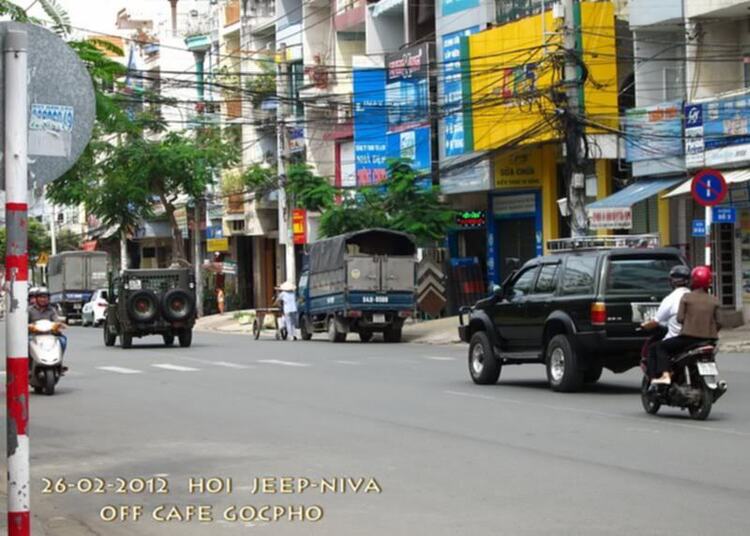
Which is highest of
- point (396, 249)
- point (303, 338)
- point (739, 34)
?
point (739, 34)

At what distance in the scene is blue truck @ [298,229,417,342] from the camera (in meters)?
38.1

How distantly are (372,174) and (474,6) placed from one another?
8.19m

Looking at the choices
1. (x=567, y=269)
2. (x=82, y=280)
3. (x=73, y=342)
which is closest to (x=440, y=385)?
(x=567, y=269)

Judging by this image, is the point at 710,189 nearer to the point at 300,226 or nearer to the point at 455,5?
the point at 455,5

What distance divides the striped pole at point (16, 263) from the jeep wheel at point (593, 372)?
1358cm

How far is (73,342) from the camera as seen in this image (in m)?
41.8

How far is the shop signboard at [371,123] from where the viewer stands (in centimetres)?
4856

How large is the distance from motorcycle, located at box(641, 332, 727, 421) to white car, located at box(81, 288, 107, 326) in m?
44.8

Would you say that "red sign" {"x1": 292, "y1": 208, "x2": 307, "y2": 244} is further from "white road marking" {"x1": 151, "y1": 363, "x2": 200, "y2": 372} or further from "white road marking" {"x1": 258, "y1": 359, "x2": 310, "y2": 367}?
"white road marking" {"x1": 151, "y1": 363, "x2": 200, "y2": 372}

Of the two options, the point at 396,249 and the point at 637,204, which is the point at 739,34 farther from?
the point at 396,249

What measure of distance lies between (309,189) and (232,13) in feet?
77.6

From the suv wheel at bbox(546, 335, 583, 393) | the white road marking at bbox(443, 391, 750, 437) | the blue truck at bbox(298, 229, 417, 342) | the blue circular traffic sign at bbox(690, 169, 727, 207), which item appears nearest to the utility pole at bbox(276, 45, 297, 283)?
the blue truck at bbox(298, 229, 417, 342)

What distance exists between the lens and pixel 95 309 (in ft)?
196

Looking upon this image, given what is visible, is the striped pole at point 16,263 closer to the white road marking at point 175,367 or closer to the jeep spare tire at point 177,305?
the white road marking at point 175,367
